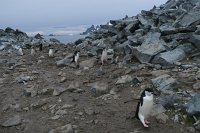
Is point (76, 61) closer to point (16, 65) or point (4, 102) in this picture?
point (16, 65)

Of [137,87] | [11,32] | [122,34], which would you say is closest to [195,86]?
[137,87]

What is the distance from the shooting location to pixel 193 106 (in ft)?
30.1

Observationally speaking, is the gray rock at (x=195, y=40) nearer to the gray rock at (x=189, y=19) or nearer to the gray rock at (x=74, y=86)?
the gray rock at (x=189, y=19)

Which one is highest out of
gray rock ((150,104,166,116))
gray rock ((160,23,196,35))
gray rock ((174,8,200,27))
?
gray rock ((174,8,200,27))

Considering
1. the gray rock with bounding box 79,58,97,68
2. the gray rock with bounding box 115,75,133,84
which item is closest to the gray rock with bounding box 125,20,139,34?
the gray rock with bounding box 79,58,97,68

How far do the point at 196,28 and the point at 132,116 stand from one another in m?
7.04

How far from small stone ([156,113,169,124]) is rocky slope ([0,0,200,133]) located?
0.03 m

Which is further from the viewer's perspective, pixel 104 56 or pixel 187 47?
pixel 104 56

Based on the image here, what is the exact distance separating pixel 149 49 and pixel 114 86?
9.42 ft

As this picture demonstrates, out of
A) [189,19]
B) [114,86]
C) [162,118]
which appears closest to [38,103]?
[114,86]

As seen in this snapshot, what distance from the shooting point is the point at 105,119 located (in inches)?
384

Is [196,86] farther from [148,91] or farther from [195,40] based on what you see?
[195,40]

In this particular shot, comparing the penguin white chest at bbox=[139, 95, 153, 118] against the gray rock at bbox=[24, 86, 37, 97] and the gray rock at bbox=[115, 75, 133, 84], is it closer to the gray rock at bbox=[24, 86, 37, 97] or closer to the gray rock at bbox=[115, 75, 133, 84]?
the gray rock at bbox=[115, 75, 133, 84]

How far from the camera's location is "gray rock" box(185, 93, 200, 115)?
9070mm
